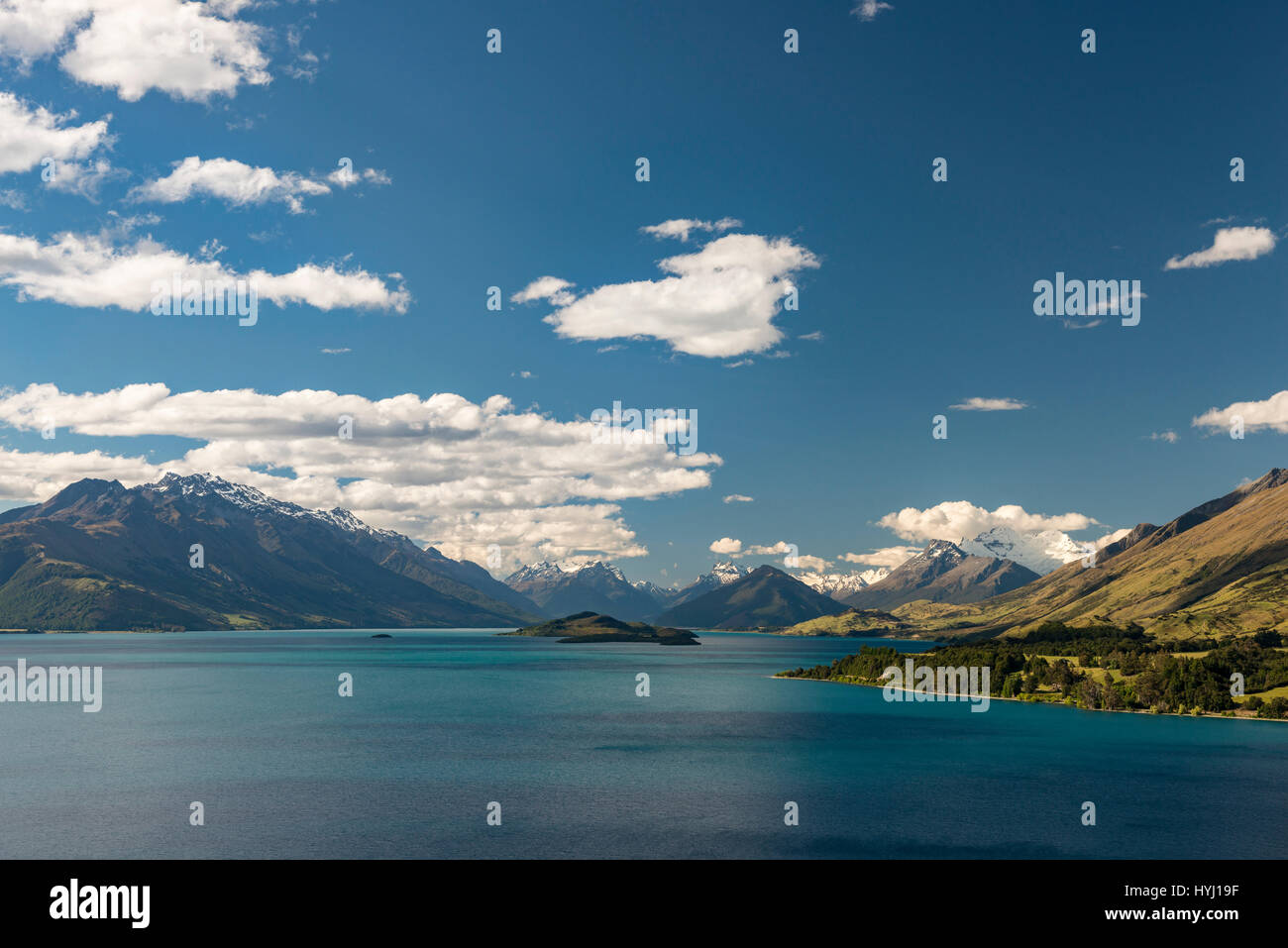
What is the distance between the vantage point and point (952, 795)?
107375 millimetres

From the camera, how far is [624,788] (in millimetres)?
107875

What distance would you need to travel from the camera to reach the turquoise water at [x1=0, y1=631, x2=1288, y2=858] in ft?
272

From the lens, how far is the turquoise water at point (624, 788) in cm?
8288
